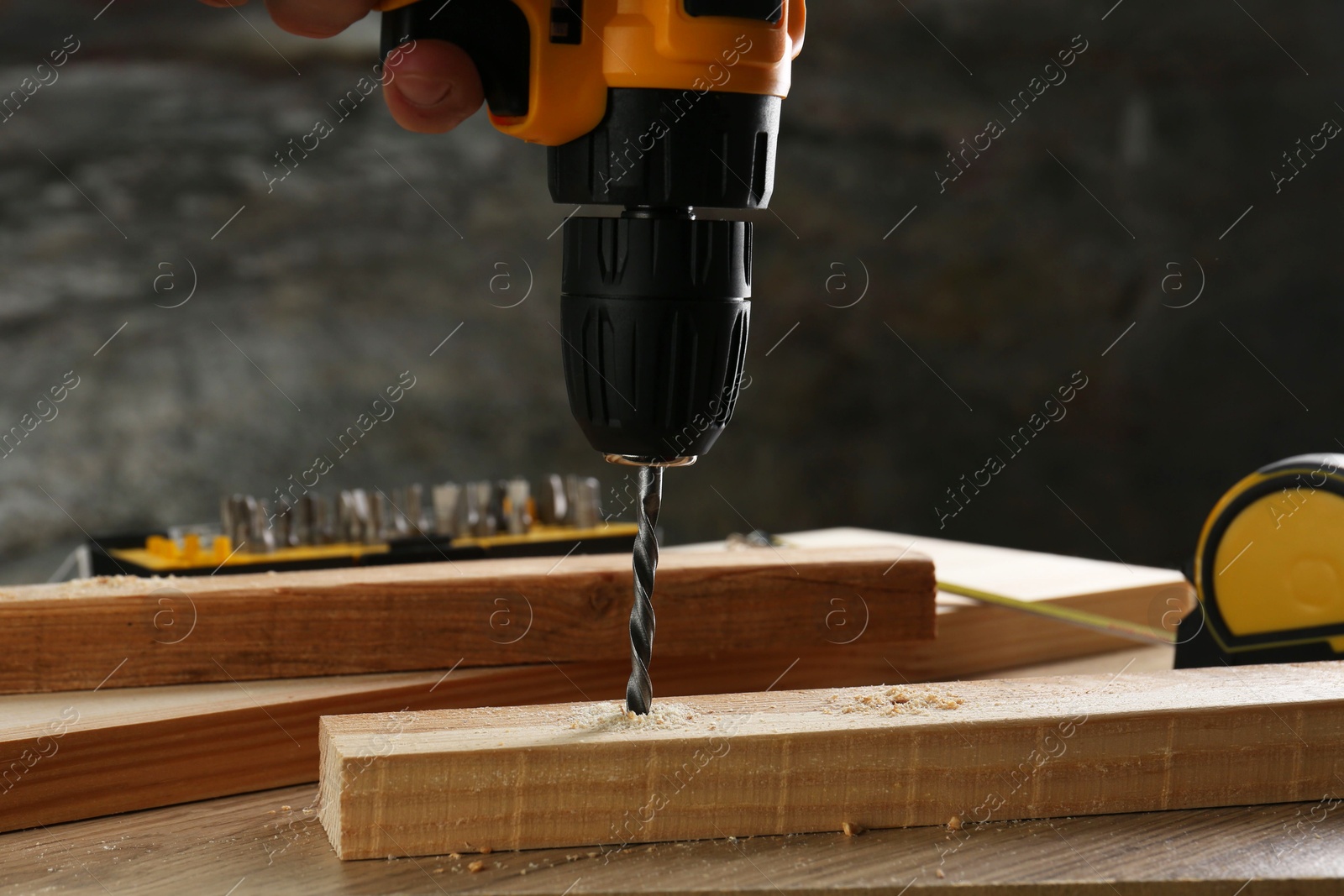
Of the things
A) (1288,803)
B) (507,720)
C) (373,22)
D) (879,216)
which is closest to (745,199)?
(507,720)

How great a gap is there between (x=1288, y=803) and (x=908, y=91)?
4084mm

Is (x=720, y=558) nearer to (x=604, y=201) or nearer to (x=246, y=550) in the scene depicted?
(x=604, y=201)

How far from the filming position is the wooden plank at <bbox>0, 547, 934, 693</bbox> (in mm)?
896

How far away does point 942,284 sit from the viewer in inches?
182

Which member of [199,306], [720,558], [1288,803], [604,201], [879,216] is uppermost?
[879,216]

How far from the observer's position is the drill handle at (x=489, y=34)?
695 millimetres

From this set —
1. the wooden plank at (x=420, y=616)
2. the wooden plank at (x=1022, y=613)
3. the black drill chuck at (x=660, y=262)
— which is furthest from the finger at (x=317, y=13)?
the wooden plank at (x=1022, y=613)

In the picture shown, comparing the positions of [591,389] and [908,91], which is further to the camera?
[908,91]

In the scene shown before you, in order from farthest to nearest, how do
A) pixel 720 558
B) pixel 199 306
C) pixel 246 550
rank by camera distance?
pixel 199 306
pixel 246 550
pixel 720 558

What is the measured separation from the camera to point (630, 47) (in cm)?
67

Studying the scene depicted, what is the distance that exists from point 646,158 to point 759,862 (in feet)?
1.37

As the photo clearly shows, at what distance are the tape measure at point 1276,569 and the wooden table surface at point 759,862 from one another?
26 cm

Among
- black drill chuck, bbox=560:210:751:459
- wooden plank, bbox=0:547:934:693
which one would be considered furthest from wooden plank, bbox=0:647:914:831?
black drill chuck, bbox=560:210:751:459

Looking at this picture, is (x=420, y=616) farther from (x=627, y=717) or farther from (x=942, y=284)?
(x=942, y=284)
